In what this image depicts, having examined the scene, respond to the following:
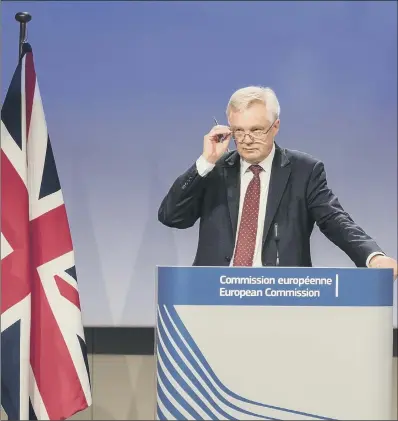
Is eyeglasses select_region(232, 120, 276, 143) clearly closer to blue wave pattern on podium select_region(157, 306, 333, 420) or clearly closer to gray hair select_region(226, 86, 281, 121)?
gray hair select_region(226, 86, 281, 121)

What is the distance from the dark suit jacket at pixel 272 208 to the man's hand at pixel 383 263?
19 cm

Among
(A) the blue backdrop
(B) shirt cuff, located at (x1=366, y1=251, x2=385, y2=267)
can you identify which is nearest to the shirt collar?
(B) shirt cuff, located at (x1=366, y1=251, x2=385, y2=267)

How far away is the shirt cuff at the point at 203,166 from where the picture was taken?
257cm

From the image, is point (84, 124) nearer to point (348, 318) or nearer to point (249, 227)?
point (249, 227)

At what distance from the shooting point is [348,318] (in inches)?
81.7

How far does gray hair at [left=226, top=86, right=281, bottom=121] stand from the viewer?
2.54m

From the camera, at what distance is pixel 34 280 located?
2.69 meters

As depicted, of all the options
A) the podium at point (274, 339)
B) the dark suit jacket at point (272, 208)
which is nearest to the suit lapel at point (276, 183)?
the dark suit jacket at point (272, 208)

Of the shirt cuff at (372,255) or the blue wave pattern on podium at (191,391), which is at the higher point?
the shirt cuff at (372,255)

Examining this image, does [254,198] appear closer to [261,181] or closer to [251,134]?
[261,181]

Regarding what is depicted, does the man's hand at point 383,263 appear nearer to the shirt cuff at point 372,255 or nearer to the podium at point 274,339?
the shirt cuff at point 372,255

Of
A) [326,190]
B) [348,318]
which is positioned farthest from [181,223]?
[348,318]

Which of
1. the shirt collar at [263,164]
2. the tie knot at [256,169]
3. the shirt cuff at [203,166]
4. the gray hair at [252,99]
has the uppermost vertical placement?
the gray hair at [252,99]

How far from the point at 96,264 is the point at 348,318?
1886 mm
